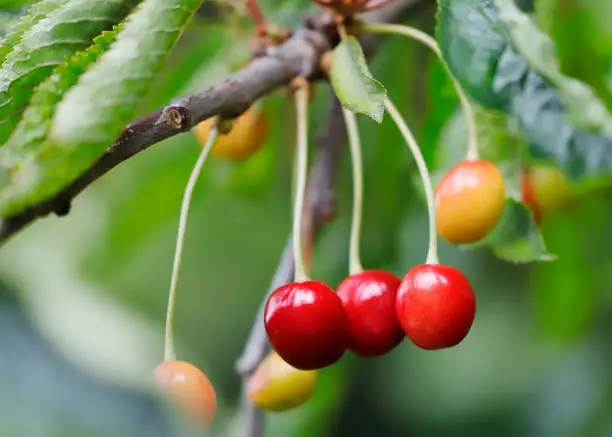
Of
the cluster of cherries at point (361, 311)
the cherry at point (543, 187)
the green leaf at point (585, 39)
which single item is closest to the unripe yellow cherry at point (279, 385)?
the cluster of cherries at point (361, 311)

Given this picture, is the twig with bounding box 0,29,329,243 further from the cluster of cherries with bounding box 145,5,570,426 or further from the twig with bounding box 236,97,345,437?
the twig with bounding box 236,97,345,437

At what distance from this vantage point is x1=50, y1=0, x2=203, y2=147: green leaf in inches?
17.9

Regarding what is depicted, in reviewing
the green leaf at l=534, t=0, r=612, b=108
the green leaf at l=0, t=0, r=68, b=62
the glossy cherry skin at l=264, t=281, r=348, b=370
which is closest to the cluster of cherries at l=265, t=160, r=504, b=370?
the glossy cherry skin at l=264, t=281, r=348, b=370

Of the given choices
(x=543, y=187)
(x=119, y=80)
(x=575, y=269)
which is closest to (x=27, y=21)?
(x=119, y=80)

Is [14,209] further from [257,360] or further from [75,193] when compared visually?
[257,360]

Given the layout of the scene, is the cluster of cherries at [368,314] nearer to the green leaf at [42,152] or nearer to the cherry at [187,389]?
the cherry at [187,389]

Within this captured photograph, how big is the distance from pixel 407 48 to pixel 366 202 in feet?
0.77

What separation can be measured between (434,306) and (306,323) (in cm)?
9

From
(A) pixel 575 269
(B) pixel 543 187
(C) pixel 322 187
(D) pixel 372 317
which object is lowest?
(A) pixel 575 269

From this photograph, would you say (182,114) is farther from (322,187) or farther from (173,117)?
(322,187)

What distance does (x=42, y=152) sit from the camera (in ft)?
1.47

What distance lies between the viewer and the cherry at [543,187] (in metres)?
1.03

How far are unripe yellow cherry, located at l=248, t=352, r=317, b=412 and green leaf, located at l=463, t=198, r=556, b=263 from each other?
227 mm

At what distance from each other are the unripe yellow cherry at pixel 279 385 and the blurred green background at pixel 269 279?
349 millimetres
